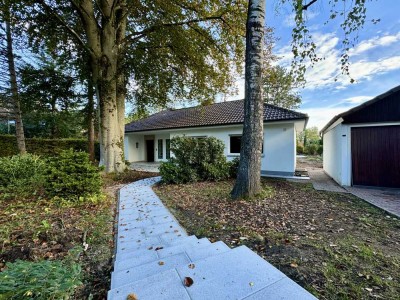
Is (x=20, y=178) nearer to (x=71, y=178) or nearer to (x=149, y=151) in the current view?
(x=71, y=178)

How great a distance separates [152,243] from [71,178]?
3362mm

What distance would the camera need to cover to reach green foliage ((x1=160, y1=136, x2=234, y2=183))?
8.25 meters

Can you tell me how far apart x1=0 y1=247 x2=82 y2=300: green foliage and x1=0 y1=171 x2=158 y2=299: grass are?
72cm

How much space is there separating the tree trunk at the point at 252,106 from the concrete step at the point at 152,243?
2558 mm

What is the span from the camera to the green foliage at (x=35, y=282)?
104 centimetres

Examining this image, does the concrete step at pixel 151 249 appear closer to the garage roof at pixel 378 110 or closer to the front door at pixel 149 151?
the garage roof at pixel 378 110

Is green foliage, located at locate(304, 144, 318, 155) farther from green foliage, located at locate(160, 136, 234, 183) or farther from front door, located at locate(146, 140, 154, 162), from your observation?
green foliage, located at locate(160, 136, 234, 183)

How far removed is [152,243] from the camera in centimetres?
319

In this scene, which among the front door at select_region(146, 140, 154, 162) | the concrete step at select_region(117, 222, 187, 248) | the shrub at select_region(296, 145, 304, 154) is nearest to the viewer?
the concrete step at select_region(117, 222, 187, 248)

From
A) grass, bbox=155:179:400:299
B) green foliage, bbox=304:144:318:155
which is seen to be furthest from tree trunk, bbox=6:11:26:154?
green foliage, bbox=304:144:318:155

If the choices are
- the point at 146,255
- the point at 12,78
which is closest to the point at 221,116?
the point at 12,78

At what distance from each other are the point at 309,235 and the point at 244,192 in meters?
2.10

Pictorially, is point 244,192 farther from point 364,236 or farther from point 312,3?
point 312,3

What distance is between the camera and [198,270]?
1842mm
